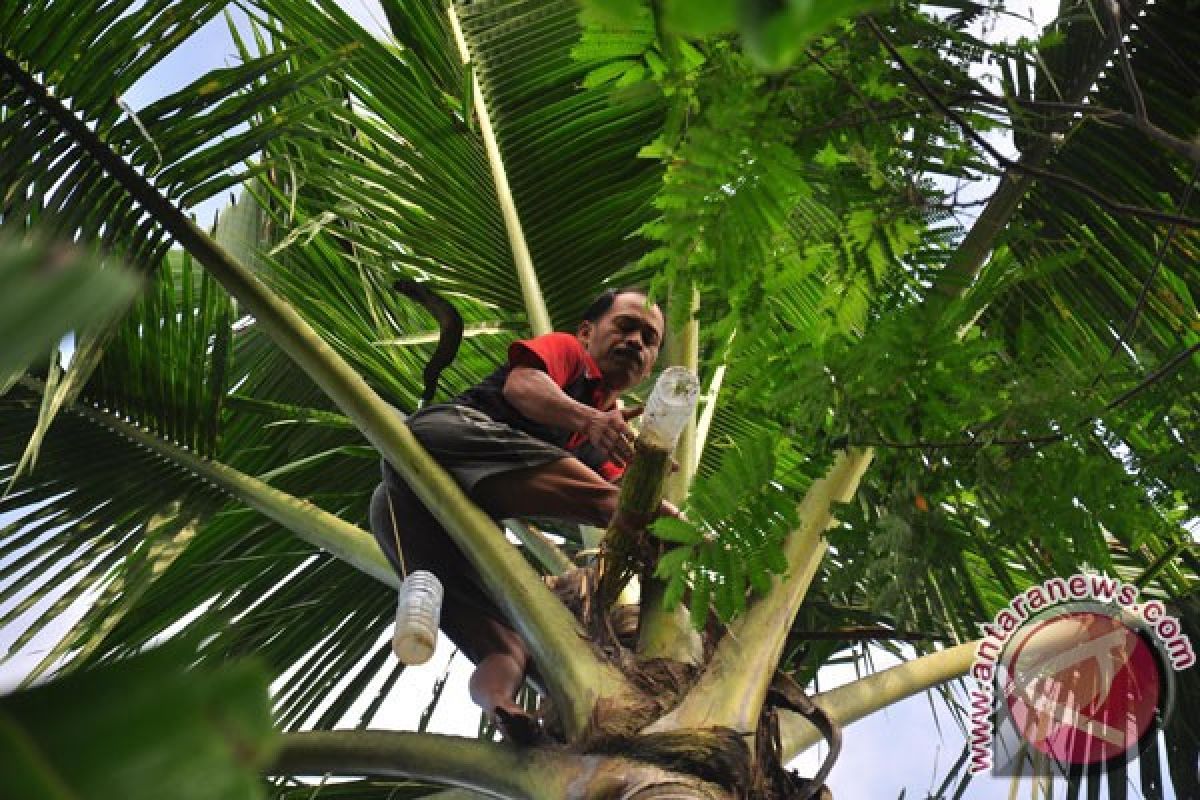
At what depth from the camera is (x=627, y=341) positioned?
4066 mm

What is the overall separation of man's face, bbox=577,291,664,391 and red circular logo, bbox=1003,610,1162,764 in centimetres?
129

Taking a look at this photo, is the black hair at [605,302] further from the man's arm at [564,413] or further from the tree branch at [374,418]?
the tree branch at [374,418]

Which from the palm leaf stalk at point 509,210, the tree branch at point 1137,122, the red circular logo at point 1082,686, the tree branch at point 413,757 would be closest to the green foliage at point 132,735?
the tree branch at point 1137,122

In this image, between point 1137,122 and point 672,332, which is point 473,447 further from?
point 1137,122

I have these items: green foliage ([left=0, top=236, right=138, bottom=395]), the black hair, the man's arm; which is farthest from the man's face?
green foliage ([left=0, top=236, right=138, bottom=395])

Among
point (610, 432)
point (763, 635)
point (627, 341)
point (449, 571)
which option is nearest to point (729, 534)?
point (763, 635)

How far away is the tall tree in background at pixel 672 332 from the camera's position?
2789 millimetres

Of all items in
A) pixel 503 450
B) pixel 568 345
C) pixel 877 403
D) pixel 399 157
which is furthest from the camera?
pixel 399 157

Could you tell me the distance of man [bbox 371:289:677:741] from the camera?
3461mm

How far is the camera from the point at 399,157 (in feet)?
15.5

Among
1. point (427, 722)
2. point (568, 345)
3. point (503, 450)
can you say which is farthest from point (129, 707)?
point (427, 722)

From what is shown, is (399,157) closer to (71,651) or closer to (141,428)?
(141,428)

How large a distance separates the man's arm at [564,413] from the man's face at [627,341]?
41 centimetres

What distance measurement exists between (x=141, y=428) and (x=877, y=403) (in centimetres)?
248
